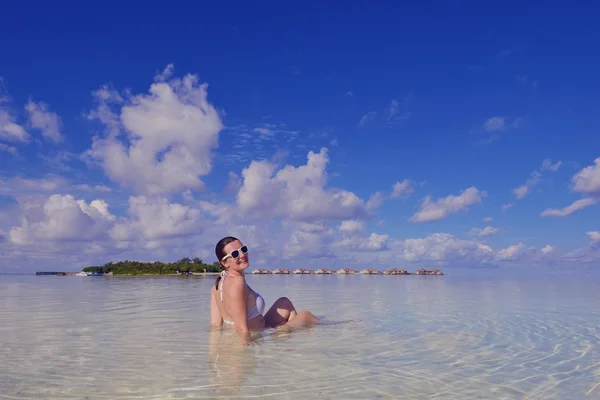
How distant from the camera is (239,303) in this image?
8516 mm

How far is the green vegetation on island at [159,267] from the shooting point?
112812 millimetres

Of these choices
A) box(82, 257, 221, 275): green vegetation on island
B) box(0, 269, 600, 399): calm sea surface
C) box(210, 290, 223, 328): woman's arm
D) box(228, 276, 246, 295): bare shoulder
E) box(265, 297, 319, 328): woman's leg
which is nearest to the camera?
box(0, 269, 600, 399): calm sea surface

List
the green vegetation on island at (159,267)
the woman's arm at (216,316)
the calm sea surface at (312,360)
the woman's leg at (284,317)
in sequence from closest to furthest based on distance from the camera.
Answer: the calm sea surface at (312,360), the woman's arm at (216,316), the woman's leg at (284,317), the green vegetation on island at (159,267)

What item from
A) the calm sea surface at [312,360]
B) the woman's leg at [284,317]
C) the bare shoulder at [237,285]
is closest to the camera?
the calm sea surface at [312,360]

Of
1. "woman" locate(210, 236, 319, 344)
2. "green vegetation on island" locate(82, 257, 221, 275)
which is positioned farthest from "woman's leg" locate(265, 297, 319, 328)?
"green vegetation on island" locate(82, 257, 221, 275)

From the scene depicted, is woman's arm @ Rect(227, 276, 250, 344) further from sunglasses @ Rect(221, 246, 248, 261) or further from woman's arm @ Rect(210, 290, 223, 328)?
woman's arm @ Rect(210, 290, 223, 328)

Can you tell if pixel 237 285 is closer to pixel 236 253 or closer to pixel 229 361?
pixel 236 253

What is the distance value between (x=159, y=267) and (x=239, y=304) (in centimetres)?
11162

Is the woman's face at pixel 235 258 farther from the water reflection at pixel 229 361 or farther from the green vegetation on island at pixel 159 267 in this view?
the green vegetation on island at pixel 159 267

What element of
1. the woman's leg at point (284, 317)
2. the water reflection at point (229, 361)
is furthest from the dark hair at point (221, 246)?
the woman's leg at point (284, 317)

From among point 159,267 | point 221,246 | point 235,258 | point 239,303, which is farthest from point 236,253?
point 159,267

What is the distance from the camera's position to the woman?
28.0ft

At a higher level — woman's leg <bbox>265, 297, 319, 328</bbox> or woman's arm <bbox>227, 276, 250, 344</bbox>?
woman's arm <bbox>227, 276, 250, 344</bbox>

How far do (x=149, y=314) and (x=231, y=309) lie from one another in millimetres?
6995
